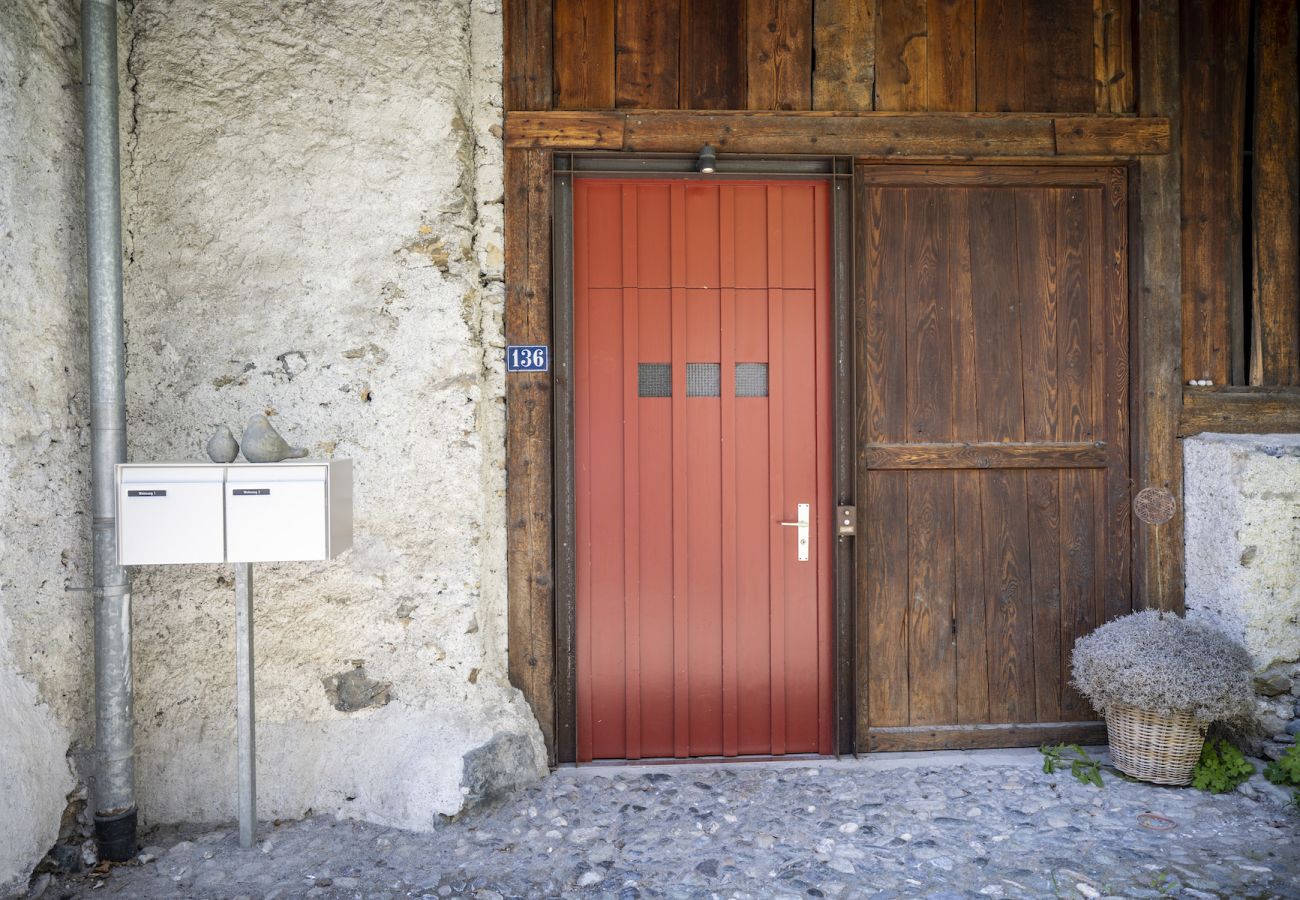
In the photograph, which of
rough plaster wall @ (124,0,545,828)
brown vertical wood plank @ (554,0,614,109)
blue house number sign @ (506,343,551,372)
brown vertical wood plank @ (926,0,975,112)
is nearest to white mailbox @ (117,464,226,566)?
rough plaster wall @ (124,0,545,828)

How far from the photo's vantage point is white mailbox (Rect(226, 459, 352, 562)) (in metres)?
2.82

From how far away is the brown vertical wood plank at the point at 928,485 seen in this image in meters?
3.93

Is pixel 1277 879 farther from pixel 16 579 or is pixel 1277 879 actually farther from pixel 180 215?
pixel 180 215

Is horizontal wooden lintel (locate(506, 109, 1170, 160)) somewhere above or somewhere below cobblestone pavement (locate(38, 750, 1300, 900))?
above

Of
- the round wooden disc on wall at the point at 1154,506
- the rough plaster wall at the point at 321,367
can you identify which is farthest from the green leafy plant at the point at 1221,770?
the rough plaster wall at the point at 321,367

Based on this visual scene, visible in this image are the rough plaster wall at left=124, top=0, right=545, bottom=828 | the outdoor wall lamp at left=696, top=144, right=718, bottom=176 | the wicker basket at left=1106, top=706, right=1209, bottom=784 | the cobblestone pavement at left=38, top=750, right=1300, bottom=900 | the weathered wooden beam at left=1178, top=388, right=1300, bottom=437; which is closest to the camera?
the cobblestone pavement at left=38, top=750, right=1300, bottom=900

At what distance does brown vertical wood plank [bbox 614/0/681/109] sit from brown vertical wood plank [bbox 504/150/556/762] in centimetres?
48

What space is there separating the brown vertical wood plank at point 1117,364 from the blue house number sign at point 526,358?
2535 millimetres

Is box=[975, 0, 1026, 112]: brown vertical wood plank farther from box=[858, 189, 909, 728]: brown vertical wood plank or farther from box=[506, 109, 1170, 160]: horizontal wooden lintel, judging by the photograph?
box=[858, 189, 909, 728]: brown vertical wood plank

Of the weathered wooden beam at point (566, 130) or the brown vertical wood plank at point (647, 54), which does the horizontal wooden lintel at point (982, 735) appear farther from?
the brown vertical wood plank at point (647, 54)

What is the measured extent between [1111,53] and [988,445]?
72.3 inches

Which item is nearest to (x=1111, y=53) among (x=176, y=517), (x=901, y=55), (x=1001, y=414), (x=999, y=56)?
(x=999, y=56)

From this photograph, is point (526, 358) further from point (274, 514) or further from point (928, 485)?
point (928, 485)

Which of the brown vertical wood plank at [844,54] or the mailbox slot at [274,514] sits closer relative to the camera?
the mailbox slot at [274,514]
